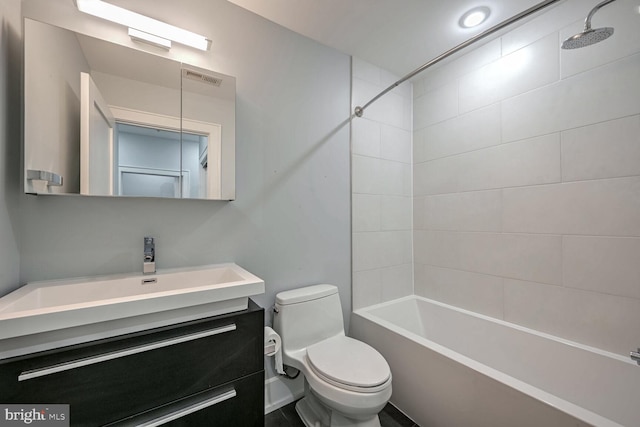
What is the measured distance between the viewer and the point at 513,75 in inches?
65.5

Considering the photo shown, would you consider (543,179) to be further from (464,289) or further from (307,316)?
(307,316)

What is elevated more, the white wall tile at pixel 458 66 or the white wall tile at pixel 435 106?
the white wall tile at pixel 458 66

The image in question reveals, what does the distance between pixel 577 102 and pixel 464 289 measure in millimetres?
1343

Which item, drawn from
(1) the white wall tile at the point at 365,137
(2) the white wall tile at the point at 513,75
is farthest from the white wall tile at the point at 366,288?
(2) the white wall tile at the point at 513,75

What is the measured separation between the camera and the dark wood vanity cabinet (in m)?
0.76

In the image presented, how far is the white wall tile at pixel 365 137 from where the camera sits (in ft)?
6.47

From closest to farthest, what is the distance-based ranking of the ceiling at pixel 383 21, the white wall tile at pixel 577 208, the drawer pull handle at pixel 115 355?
the drawer pull handle at pixel 115 355, the white wall tile at pixel 577 208, the ceiling at pixel 383 21

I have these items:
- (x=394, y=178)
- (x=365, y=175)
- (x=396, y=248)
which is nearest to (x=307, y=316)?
(x=396, y=248)

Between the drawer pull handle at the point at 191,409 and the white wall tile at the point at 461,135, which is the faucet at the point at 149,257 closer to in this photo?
the drawer pull handle at the point at 191,409

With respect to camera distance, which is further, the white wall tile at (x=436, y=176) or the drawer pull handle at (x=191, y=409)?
the white wall tile at (x=436, y=176)

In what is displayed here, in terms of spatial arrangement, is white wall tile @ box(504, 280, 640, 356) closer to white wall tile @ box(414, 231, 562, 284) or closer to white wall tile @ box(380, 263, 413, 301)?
white wall tile @ box(414, 231, 562, 284)

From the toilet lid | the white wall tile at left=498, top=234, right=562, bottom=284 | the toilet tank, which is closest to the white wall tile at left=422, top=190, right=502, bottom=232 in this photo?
the white wall tile at left=498, top=234, right=562, bottom=284

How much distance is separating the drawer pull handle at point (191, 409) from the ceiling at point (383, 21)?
202 centimetres

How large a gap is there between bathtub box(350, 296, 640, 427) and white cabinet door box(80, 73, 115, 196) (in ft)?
5.71
